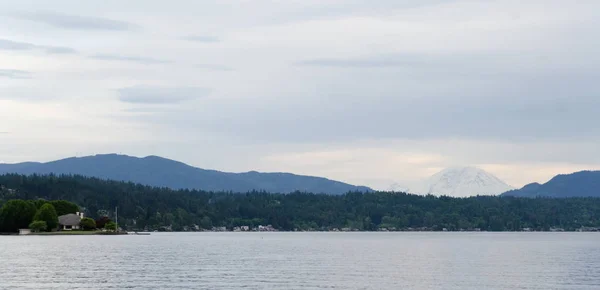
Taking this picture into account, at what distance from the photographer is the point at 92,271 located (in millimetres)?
105562

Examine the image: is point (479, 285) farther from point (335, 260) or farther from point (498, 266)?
point (335, 260)

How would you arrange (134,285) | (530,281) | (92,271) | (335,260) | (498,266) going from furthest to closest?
(335,260)
(498,266)
(92,271)
(530,281)
(134,285)

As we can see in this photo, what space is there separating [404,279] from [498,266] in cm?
2858

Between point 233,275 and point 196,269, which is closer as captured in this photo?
point 233,275

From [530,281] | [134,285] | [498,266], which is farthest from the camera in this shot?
[498,266]

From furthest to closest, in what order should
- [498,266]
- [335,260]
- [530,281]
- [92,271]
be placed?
[335,260], [498,266], [92,271], [530,281]

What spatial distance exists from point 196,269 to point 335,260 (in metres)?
31.7

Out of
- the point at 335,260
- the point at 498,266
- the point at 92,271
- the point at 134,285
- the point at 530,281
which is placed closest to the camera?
the point at 134,285

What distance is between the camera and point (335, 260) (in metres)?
136

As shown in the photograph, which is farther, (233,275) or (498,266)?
(498,266)

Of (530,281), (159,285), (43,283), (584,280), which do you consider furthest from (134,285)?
(584,280)

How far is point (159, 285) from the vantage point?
8806cm

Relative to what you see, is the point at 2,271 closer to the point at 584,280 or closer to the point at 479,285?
the point at 479,285

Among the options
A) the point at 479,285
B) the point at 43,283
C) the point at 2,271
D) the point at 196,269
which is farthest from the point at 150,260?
the point at 479,285
